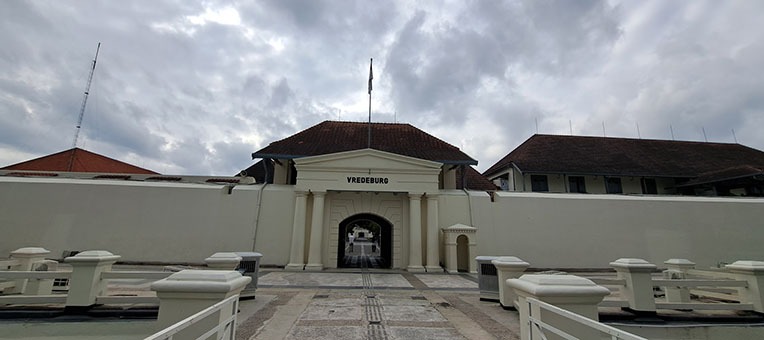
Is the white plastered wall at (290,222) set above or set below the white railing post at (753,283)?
above

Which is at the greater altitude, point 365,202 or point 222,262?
point 365,202

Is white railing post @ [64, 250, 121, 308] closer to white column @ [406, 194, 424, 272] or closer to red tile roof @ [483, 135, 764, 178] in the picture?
white column @ [406, 194, 424, 272]

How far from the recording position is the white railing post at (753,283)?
6.56 metres

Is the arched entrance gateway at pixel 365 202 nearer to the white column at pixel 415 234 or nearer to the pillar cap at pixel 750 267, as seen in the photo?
the white column at pixel 415 234

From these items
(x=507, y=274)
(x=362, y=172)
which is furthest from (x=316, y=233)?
(x=507, y=274)

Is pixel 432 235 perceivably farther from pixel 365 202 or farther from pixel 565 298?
pixel 565 298

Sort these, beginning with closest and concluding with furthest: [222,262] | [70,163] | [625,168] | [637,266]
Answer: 1. [637,266]
2. [222,262]
3. [70,163]
4. [625,168]

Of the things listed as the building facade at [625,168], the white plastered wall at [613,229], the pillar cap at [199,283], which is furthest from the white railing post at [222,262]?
the building facade at [625,168]

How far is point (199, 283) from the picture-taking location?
11.7 feet

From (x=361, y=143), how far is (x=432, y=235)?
22.7 ft

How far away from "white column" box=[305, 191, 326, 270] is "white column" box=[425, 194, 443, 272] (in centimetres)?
466

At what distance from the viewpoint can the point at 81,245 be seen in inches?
563

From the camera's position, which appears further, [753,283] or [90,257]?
[753,283]

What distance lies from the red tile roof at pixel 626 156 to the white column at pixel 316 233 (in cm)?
1412
